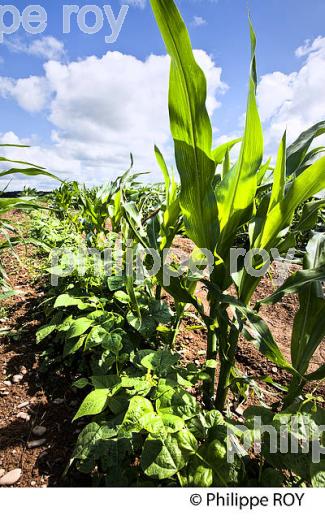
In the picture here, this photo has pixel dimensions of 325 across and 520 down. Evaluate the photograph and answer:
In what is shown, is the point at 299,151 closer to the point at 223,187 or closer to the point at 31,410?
the point at 223,187

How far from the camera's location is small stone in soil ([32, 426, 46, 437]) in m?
Result: 0.97

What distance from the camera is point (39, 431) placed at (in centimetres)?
98

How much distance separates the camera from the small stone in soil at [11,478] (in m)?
0.81

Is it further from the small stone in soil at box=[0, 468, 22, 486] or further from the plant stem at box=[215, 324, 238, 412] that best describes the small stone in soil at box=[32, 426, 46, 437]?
the plant stem at box=[215, 324, 238, 412]

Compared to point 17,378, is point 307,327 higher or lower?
higher

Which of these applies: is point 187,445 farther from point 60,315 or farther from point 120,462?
point 60,315

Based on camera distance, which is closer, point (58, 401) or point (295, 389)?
point (295, 389)

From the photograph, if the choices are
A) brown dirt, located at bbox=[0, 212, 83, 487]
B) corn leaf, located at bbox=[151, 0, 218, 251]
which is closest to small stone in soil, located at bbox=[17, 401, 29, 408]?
brown dirt, located at bbox=[0, 212, 83, 487]

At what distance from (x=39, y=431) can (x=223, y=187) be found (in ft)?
3.13

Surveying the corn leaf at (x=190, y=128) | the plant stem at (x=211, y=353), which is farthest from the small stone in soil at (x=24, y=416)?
the corn leaf at (x=190, y=128)

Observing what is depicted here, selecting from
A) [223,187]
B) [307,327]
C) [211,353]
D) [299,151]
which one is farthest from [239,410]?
[299,151]
